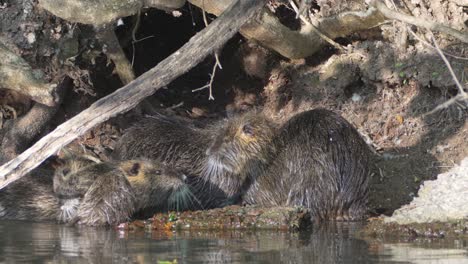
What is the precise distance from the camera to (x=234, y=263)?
5527 mm

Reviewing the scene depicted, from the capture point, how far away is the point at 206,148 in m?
8.29

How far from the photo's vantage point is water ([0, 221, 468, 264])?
5.71 meters

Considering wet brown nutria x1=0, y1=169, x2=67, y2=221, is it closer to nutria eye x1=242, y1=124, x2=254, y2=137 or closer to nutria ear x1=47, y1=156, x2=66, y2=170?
nutria ear x1=47, y1=156, x2=66, y2=170

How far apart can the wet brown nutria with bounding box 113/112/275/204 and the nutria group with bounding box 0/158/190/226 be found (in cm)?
25

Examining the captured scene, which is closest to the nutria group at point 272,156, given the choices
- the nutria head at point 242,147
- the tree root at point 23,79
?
the nutria head at point 242,147

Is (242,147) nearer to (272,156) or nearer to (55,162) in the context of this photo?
(272,156)

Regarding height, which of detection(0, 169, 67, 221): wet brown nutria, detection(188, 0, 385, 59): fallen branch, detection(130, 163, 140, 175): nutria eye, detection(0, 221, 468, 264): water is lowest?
detection(0, 221, 468, 264): water

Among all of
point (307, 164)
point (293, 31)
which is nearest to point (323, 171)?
point (307, 164)

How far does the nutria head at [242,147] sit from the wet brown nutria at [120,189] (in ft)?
1.09

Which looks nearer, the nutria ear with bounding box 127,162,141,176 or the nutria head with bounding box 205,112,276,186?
the nutria ear with bounding box 127,162,141,176

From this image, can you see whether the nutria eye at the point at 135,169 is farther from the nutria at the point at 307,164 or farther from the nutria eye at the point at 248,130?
the nutria eye at the point at 248,130

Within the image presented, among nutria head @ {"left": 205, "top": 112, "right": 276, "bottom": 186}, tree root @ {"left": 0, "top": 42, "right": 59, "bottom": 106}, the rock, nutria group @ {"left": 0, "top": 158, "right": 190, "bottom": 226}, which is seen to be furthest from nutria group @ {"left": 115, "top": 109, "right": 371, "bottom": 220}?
tree root @ {"left": 0, "top": 42, "right": 59, "bottom": 106}

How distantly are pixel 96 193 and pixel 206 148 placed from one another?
1152 mm

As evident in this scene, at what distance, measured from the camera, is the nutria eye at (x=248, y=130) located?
26.4 feet
